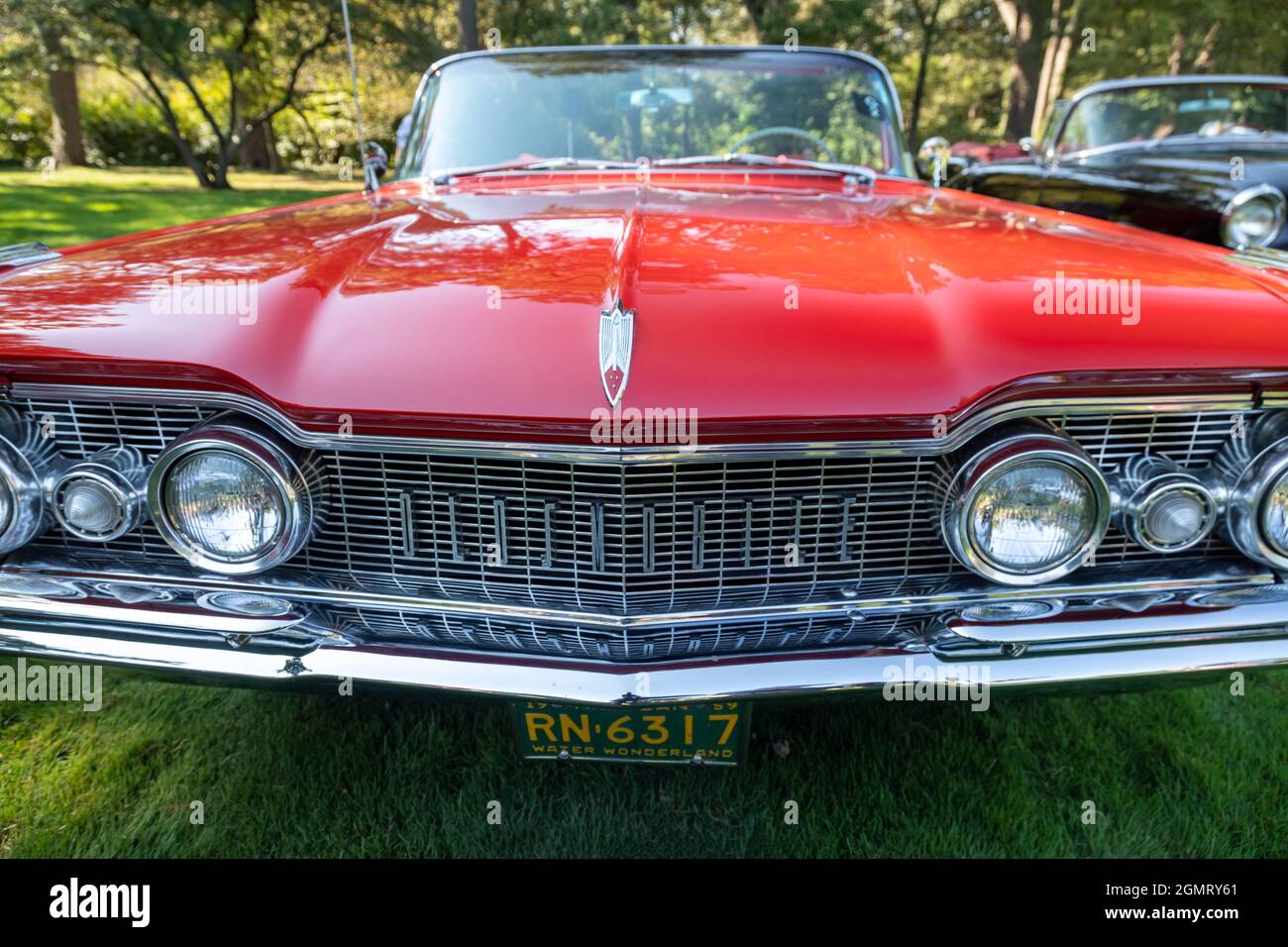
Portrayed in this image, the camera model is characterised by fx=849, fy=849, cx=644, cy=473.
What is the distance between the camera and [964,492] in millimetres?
1365

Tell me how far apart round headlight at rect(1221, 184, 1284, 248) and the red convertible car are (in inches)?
94.6

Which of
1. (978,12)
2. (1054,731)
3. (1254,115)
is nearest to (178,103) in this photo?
(978,12)

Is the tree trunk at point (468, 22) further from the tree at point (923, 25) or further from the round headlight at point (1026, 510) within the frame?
the tree at point (923, 25)

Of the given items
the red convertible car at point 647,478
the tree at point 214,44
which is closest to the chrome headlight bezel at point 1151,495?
the red convertible car at point 647,478

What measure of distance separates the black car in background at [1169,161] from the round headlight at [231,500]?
148 inches

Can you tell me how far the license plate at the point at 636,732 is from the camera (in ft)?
4.73

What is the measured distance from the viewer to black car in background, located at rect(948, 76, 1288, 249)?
139 inches

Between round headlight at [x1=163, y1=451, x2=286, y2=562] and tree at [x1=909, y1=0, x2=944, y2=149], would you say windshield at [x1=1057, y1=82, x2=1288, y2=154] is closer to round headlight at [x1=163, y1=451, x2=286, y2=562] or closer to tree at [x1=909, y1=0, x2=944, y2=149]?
round headlight at [x1=163, y1=451, x2=286, y2=562]

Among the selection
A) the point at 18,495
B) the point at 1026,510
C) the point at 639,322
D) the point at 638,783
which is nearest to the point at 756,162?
the point at 639,322

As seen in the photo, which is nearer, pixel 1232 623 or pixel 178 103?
pixel 1232 623

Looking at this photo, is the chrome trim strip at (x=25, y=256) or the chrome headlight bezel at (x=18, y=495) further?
the chrome trim strip at (x=25, y=256)

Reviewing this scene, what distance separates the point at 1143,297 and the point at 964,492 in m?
0.50

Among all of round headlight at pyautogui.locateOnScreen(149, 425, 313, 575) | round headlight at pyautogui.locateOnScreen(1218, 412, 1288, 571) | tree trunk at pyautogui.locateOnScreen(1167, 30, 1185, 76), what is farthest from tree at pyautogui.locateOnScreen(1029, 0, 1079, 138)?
round headlight at pyautogui.locateOnScreen(149, 425, 313, 575)
